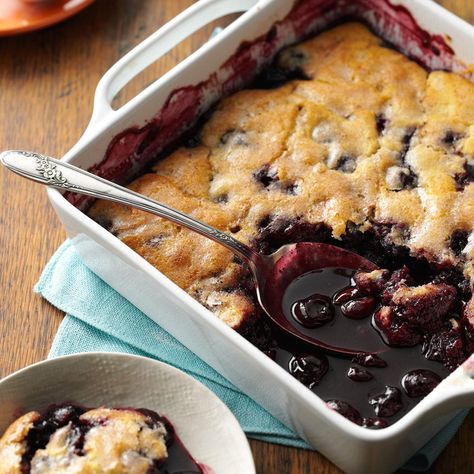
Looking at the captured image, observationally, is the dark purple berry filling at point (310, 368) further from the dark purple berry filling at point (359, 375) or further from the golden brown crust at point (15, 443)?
the golden brown crust at point (15, 443)

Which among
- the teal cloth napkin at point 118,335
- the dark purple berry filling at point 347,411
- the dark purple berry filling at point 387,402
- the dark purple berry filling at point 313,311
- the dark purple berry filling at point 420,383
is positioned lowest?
the teal cloth napkin at point 118,335

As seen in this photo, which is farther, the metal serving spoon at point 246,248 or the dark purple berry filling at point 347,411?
the metal serving spoon at point 246,248

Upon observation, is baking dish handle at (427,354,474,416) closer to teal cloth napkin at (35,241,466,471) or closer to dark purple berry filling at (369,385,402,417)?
dark purple berry filling at (369,385,402,417)

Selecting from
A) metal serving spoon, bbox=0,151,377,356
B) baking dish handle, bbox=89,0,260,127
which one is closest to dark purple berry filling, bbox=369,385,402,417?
metal serving spoon, bbox=0,151,377,356

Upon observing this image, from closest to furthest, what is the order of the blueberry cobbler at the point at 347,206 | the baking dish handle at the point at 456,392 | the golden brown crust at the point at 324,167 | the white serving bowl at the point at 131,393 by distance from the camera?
the baking dish handle at the point at 456,392 → the white serving bowl at the point at 131,393 → the blueberry cobbler at the point at 347,206 → the golden brown crust at the point at 324,167

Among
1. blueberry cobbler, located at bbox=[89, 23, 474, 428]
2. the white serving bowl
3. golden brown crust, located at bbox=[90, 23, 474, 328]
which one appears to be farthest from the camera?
golden brown crust, located at bbox=[90, 23, 474, 328]

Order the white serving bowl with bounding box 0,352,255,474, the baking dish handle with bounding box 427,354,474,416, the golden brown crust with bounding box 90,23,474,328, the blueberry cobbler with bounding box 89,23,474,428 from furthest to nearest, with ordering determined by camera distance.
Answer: the golden brown crust with bounding box 90,23,474,328
the blueberry cobbler with bounding box 89,23,474,428
the white serving bowl with bounding box 0,352,255,474
the baking dish handle with bounding box 427,354,474,416

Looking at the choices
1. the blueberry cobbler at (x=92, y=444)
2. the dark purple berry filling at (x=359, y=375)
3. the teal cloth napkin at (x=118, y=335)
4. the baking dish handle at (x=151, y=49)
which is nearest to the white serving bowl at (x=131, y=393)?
the blueberry cobbler at (x=92, y=444)
